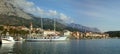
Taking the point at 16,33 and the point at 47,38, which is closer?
the point at 47,38

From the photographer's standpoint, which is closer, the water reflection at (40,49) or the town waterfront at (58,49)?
the water reflection at (40,49)

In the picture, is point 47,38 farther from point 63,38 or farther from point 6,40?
point 6,40

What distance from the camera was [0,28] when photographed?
178125 millimetres

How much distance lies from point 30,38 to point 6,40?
150ft

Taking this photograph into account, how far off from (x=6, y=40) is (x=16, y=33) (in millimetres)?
81079

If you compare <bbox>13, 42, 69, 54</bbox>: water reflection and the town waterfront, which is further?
the town waterfront

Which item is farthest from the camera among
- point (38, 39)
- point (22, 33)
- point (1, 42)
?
point (22, 33)

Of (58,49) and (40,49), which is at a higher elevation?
(40,49)

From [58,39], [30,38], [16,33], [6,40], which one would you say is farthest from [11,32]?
[6,40]

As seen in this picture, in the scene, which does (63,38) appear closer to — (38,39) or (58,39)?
(58,39)

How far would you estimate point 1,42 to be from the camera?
101 meters

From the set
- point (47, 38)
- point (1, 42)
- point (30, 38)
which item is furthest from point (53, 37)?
point (1, 42)

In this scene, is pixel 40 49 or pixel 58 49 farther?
pixel 58 49

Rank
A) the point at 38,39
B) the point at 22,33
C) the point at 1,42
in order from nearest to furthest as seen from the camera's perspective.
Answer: the point at 1,42 < the point at 38,39 < the point at 22,33
